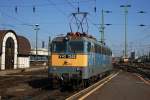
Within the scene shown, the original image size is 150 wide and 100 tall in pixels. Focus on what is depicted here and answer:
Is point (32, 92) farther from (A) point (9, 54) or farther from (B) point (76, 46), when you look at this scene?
(A) point (9, 54)

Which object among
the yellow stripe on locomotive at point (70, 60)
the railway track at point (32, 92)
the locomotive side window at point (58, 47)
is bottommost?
the railway track at point (32, 92)

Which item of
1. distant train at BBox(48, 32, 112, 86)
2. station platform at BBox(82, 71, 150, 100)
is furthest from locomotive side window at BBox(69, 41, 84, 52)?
station platform at BBox(82, 71, 150, 100)

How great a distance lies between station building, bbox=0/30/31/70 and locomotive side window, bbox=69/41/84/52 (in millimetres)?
36207

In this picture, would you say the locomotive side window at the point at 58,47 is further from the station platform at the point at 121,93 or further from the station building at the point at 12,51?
the station building at the point at 12,51

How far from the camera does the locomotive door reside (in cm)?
6189

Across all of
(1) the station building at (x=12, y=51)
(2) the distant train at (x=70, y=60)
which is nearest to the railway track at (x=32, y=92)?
(2) the distant train at (x=70, y=60)

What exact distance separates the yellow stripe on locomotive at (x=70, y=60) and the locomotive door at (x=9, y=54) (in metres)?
38.1

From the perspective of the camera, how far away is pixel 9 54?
62656mm

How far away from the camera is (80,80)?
24469 mm

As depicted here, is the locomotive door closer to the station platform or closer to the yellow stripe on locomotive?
the station platform

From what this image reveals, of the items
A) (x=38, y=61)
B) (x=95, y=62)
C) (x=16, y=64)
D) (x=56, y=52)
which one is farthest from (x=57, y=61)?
(x=38, y=61)

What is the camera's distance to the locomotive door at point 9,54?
6189 centimetres

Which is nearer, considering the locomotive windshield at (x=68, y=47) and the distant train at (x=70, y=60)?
the distant train at (x=70, y=60)

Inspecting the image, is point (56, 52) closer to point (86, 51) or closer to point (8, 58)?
point (86, 51)
